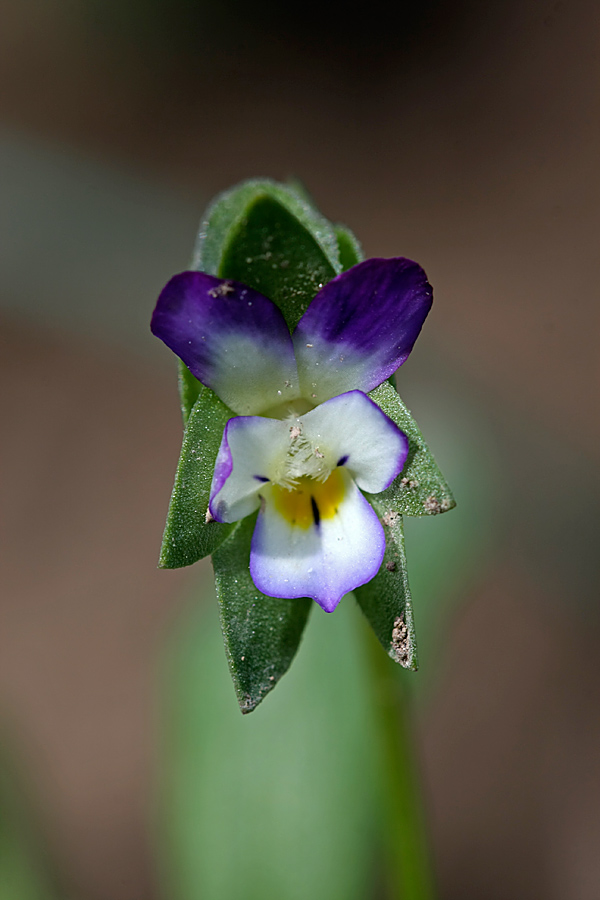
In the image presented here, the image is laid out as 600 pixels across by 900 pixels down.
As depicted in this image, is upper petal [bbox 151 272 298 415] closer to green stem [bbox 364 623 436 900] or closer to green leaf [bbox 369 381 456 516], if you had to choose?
green leaf [bbox 369 381 456 516]

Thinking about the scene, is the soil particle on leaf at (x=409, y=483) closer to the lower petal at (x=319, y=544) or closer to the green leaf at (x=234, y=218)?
the lower petal at (x=319, y=544)

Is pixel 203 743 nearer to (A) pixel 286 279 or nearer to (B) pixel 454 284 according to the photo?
(A) pixel 286 279

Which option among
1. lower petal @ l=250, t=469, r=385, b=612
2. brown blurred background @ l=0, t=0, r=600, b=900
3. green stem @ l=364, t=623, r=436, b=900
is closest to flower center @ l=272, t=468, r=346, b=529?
lower petal @ l=250, t=469, r=385, b=612

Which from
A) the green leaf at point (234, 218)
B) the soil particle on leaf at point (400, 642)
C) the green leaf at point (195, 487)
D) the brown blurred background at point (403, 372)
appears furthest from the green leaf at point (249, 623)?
the brown blurred background at point (403, 372)

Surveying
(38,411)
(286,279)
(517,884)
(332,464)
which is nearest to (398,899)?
(517,884)

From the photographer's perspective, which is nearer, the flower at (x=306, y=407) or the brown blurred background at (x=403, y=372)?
the flower at (x=306, y=407)
